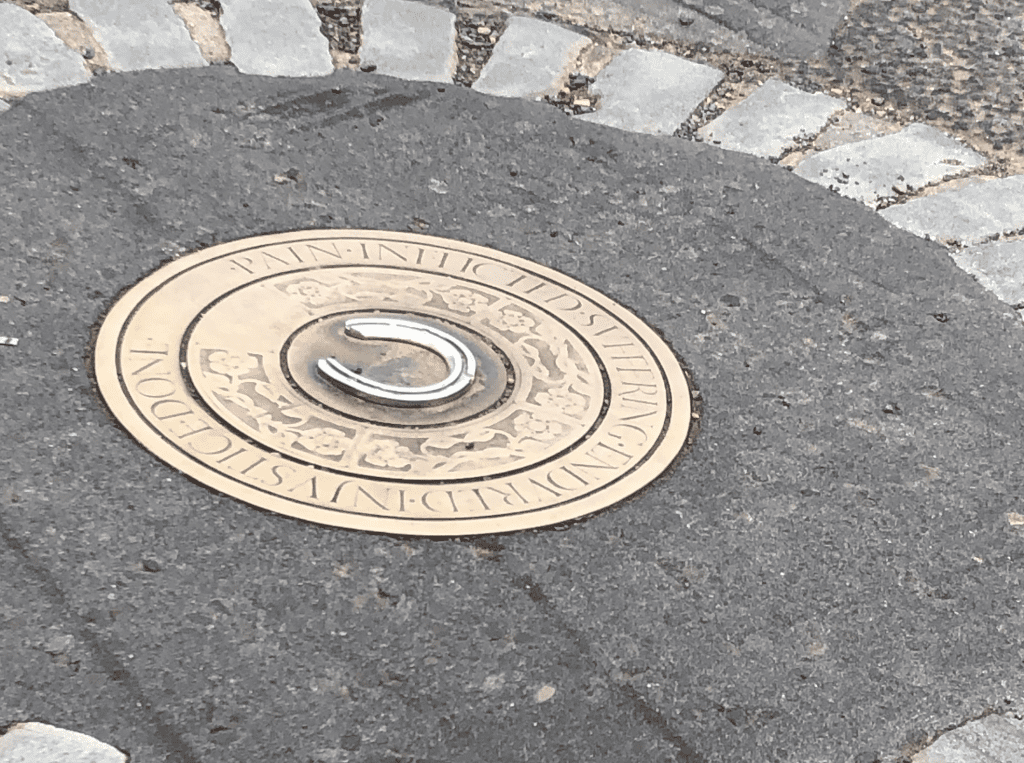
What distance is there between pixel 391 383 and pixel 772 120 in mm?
2419

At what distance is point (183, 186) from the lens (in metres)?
3.87

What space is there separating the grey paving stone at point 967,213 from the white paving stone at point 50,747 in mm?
3243

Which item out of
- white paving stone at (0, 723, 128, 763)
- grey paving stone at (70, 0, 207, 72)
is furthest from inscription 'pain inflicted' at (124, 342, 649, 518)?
grey paving stone at (70, 0, 207, 72)

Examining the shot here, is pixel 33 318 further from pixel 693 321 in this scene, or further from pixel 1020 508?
pixel 1020 508

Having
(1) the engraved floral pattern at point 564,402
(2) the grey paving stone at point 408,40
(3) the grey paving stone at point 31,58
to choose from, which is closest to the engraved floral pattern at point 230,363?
(1) the engraved floral pattern at point 564,402

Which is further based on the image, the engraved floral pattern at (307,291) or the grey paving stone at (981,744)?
the engraved floral pattern at (307,291)

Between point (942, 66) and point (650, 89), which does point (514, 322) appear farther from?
point (942, 66)

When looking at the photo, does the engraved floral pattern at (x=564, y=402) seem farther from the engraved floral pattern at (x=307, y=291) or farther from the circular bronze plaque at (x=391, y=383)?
the engraved floral pattern at (x=307, y=291)

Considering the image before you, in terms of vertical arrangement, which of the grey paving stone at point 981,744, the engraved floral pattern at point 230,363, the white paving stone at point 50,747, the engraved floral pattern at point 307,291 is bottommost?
the engraved floral pattern at point 230,363

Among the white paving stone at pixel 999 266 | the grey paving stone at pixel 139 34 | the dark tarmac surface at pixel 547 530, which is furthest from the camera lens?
the grey paving stone at pixel 139 34

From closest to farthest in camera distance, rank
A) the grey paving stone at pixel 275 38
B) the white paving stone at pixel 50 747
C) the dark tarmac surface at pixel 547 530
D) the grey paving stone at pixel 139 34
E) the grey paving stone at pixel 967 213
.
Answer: the white paving stone at pixel 50 747 < the dark tarmac surface at pixel 547 530 < the grey paving stone at pixel 967 213 < the grey paving stone at pixel 139 34 < the grey paving stone at pixel 275 38

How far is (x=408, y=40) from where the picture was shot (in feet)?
16.6

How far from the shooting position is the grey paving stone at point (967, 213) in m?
A: 4.37

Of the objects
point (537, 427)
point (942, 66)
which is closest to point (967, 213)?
point (942, 66)
